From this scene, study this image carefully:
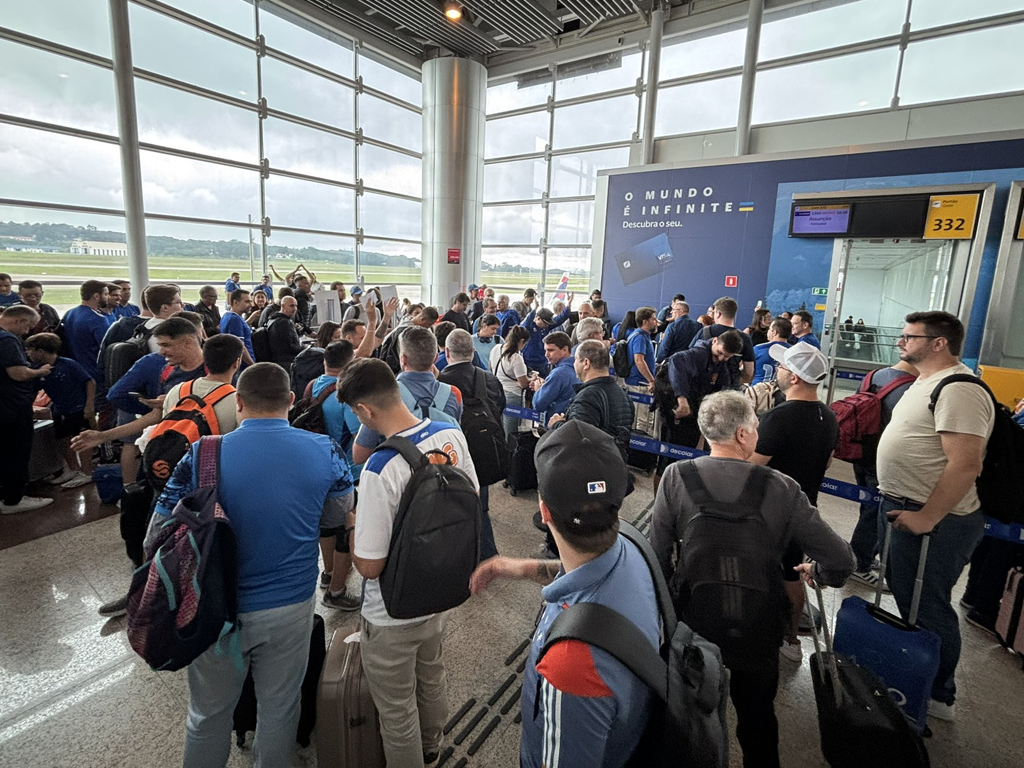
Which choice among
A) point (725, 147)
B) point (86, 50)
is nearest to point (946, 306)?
point (725, 147)

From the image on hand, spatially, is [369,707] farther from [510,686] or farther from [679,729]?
[679,729]

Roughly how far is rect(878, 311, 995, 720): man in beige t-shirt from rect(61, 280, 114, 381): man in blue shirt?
6.62 metres

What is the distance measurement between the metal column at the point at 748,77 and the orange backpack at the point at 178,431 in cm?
1077

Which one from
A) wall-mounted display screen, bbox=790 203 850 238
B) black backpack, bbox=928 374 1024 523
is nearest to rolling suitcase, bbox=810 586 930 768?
black backpack, bbox=928 374 1024 523

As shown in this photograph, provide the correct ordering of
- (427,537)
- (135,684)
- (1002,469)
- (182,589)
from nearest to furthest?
(182,589) → (427,537) → (1002,469) → (135,684)

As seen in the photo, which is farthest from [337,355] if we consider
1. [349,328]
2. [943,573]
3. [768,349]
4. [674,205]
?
[674,205]

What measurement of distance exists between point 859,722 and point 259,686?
2.02m

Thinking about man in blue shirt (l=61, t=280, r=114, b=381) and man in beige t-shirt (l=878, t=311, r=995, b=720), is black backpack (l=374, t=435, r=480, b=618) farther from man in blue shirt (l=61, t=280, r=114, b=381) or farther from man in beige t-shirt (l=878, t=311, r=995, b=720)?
man in blue shirt (l=61, t=280, r=114, b=381)

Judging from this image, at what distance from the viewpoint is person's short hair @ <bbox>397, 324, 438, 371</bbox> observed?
2.67 m

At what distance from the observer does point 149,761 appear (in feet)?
6.45

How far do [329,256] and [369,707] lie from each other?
1176cm

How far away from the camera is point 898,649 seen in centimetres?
210

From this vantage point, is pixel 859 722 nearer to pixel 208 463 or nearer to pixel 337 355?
pixel 208 463

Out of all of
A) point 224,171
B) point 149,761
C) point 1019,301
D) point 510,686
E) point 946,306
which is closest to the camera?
point 149,761
